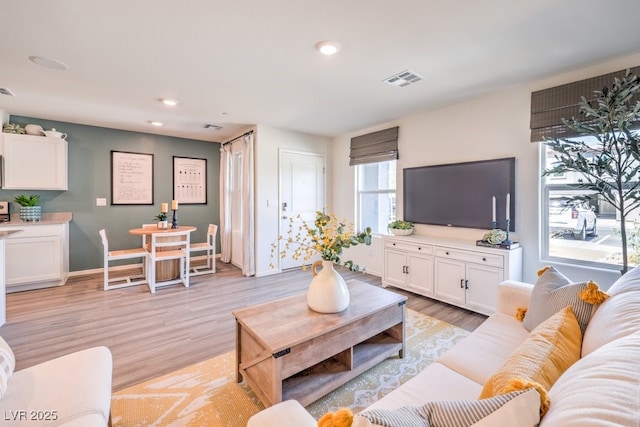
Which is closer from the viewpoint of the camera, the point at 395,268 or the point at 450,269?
the point at 450,269

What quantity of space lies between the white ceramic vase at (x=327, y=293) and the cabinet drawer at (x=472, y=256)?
1.80 meters

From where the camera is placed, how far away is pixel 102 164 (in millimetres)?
4590

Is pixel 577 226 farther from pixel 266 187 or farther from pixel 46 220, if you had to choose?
pixel 46 220

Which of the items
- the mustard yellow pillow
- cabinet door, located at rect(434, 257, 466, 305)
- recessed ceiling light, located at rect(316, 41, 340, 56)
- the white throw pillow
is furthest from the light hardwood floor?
recessed ceiling light, located at rect(316, 41, 340, 56)

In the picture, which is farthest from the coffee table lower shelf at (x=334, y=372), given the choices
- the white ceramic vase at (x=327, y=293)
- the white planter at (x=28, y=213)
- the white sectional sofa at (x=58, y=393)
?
the white planter at (x=28, y=213)

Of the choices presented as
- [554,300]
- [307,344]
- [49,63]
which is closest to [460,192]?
[554,300]

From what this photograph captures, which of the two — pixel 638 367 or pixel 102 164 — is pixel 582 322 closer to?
pixel 638 367

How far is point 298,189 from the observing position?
16.1ft

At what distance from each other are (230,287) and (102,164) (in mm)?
3097

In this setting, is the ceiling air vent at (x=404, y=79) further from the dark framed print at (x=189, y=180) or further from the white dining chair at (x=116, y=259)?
the dark framed print at (x=189, y=180)

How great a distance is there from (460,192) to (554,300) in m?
2.06

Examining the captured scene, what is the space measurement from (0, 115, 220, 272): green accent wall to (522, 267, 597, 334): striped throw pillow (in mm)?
5556

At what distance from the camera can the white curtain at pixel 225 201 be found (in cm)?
524

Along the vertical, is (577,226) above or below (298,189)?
below
